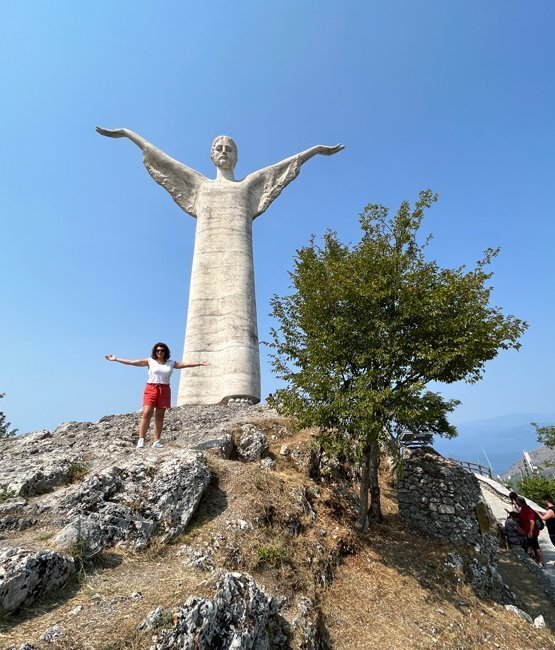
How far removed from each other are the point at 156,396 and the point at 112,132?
53.2 feet

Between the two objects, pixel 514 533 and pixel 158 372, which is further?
pixel 514 533

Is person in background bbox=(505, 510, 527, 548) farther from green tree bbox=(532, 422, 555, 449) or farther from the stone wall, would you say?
green tree bbox=(532, 422, 555, 449)

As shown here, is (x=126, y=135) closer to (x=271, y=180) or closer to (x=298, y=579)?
(x=271, y=180)

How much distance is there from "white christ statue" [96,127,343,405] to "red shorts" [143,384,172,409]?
6.81 metres

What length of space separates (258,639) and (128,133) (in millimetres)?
20614

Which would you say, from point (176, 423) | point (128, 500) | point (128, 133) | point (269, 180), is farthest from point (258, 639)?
point (128, 133)

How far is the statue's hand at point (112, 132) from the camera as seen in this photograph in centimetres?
1923

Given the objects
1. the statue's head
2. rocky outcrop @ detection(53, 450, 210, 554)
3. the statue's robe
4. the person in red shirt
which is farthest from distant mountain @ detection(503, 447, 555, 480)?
rocky outcrop @ detection(53, 450, 210, 554)

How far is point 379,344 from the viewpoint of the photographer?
839cm

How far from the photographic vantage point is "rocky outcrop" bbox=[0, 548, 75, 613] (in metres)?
3.96

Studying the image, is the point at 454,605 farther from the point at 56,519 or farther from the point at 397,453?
the point at 56,519

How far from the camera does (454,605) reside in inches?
297

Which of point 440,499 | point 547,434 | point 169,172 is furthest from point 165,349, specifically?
point 547,434

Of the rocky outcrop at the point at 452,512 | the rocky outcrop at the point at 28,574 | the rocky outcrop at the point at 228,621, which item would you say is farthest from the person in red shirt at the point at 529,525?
the rocky outcrop at the point at 28,574
